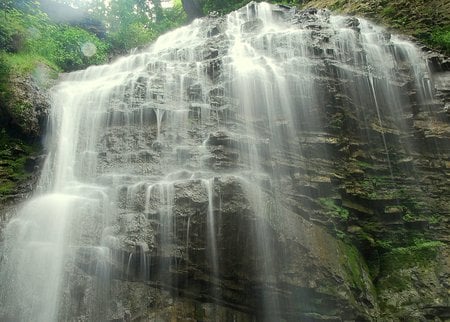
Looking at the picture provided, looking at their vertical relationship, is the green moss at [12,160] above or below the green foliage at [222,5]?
below

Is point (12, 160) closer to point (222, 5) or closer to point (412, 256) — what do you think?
point (412, 256)

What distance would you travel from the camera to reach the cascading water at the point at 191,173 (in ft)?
24.0

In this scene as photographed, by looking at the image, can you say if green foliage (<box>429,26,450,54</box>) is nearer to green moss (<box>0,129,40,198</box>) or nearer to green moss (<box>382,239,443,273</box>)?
green moss (<box>382,239,443,273</box>)

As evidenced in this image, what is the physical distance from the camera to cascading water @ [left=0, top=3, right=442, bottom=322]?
24.0 feet

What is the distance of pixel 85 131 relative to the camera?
410 inches

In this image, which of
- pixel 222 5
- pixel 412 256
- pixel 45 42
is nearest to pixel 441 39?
pixel 412 256

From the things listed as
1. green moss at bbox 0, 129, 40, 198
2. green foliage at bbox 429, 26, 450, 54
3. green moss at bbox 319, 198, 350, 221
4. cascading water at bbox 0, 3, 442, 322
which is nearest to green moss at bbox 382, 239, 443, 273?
green moss at bbox 319, 198, 350, 221

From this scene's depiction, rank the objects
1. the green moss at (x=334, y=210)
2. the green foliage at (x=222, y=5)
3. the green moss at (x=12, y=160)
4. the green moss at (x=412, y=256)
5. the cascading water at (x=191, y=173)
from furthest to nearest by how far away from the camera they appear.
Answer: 1. the green foliage at (x=222, y=5)
2. the green moss at (x=12, y=160)
3. the green moss at (x=334, y=210)
4. the green moss at (x=412, y=256)
5. the cascading water at (x=191, y=173)

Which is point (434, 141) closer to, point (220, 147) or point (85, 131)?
point (220, 147)

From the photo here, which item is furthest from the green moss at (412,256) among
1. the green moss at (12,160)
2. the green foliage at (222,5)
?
the green foliage at (222,5)

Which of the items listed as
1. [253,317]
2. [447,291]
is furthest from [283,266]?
[447,291]

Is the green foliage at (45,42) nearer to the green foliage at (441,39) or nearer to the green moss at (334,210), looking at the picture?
the green moss at (334,210)

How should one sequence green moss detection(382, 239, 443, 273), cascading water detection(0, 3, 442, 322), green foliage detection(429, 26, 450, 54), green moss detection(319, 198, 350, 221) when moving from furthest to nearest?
green foliage detection(429, 26, 450, 54) → green moss detection(319, 198, 350, 221) → green moss detection(382, 239, 443, 273) → cascading water detection(0, 3, 442, 322)

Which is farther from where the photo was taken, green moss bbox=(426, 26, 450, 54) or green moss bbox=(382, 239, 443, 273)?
green moss bbox=(426, 26, 450, 54)
